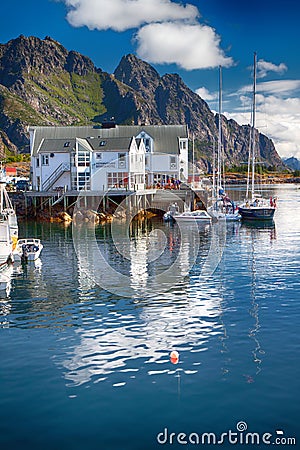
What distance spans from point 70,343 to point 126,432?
285 inches

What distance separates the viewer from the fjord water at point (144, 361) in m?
14.6

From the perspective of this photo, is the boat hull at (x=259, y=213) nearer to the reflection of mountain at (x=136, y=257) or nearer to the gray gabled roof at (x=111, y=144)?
the reflection of mountain at (x=136, y=257)

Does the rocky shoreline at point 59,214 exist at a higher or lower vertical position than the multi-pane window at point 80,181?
lower

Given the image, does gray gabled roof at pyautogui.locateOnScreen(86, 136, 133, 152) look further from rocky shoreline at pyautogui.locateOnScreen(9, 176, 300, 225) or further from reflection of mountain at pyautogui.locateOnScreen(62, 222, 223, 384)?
reflection of mountain at pyautogui.locateOnScreen(62, 222, 223, 384)

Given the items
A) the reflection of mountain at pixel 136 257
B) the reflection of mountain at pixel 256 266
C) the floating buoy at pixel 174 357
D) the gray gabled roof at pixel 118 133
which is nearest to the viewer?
the floating buoy at pixel 174 357

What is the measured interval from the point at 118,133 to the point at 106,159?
14.8 m

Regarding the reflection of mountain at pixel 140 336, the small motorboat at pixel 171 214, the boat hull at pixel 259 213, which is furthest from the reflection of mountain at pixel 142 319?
the boat hull at pixel 259 213

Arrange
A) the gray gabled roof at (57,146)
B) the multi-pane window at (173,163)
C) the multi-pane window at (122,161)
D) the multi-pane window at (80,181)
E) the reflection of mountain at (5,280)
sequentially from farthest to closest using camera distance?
1. the multi-pane window at (173,163)
2. the gray gabled roof at (57,146)
3. the multi-pane window at (122,161)
4. the multi-pane window at (80,181)
5. the reflection of mountain at (5,280)

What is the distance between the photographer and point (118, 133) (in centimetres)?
9131

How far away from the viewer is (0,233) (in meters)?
38.9

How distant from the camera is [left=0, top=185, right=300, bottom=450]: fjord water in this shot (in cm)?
1455

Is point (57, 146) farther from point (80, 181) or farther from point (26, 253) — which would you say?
point (26, 253)

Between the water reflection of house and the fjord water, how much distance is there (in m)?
44.8

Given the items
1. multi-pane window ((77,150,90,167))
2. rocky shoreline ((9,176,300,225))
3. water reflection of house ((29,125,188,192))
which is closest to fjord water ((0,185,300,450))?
rocky shoreline ((9,176,300,225))
